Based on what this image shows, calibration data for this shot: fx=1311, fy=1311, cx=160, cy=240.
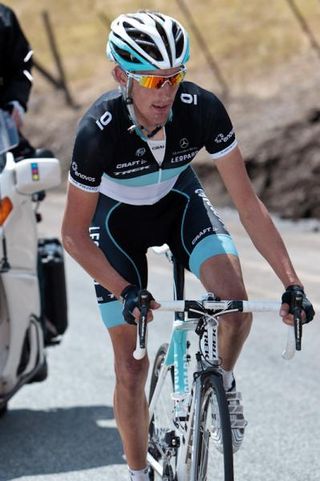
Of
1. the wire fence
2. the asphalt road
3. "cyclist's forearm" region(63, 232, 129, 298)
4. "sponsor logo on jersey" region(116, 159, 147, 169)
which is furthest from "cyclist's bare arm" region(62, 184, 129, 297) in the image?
the wire fence

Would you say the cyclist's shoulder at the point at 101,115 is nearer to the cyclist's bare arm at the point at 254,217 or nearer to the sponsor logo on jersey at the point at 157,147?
the sponsor logo on jersey at the point at 157,147

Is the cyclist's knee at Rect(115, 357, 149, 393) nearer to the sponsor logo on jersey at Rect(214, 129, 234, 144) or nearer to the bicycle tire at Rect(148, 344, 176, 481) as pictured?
the bicycle tire at Rect(148, 344, 176, 481)

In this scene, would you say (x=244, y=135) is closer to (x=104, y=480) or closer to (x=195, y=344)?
(x=195, y=344)

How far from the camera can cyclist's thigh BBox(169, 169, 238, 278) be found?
5355 mm

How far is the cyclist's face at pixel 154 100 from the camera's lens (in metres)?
5.09

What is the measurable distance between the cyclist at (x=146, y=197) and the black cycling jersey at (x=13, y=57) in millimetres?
2533

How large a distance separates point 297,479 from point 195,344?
3.28m

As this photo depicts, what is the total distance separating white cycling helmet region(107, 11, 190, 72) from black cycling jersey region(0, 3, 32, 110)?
2.81m

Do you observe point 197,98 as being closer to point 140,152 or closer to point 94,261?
point 140,152

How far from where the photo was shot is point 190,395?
511 cm

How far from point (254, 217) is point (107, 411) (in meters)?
3.01

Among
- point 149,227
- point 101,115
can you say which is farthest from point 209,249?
point 101,115

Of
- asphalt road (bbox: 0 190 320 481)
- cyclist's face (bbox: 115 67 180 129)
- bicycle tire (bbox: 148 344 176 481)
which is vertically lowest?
asphalt road (bbox: 0 190 320 481)

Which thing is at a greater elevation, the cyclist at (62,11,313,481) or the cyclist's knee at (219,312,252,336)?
the cyclist at (62,11,313,481)
